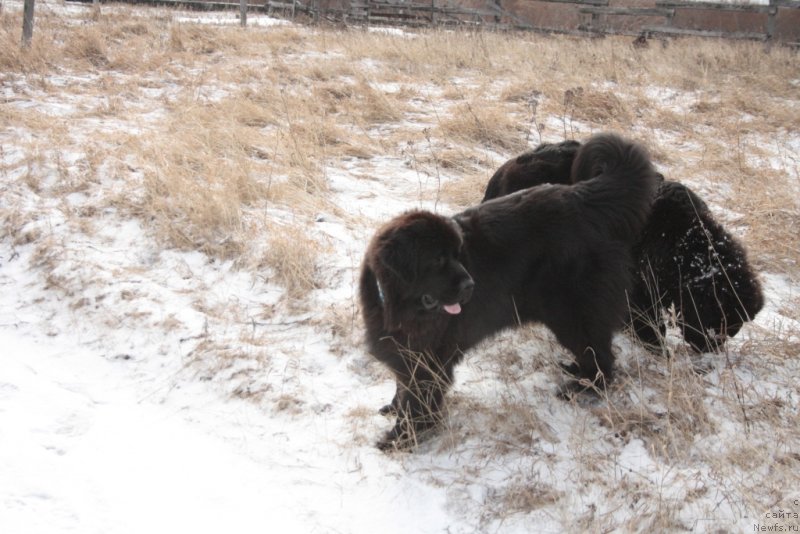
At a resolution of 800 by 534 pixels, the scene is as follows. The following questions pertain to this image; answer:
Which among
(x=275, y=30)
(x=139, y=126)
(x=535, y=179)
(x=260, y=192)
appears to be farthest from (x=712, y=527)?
(x=275, y=30)

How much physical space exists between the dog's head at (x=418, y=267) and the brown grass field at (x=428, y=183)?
70cm

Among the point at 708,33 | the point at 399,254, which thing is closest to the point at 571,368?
the point at 399,254

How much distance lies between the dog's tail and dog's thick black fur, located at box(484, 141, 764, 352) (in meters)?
0.16

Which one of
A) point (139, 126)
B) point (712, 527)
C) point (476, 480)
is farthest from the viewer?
point (139, 126)

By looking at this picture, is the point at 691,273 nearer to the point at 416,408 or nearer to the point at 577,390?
the point at 577,390

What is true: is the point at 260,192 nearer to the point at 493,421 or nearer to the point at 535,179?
the point at 535,179

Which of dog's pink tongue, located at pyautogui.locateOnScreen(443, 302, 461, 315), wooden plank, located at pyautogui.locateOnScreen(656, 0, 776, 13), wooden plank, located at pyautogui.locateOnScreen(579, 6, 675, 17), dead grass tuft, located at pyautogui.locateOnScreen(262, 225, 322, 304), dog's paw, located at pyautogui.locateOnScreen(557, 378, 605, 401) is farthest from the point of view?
wooden plank, located at pyautogui.locateOnScreen(579, 6, 675, 17)

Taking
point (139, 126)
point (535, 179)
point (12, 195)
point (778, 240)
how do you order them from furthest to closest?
point (139, 126), point (12, 195), point (778, 240), point (535, 179)

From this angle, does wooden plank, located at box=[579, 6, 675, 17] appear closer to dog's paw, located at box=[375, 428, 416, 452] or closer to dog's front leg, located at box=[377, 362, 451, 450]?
dog's front leg, located at box=[377, 362, 451, 450]

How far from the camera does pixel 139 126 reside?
6734mm

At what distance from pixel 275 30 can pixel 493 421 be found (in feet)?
37.5

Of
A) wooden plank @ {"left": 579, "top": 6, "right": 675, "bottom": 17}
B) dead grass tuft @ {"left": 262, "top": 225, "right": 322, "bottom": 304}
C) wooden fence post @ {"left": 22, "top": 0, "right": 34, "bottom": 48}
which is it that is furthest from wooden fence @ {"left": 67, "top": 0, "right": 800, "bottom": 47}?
dead grass tuft @ {"left": 262, "top": 225, "right": 322, "bottom": 304}

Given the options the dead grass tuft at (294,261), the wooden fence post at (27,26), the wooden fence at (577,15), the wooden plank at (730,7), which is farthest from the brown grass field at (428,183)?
the wooden fence at (577,15)

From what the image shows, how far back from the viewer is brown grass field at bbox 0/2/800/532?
2881 millimetres
